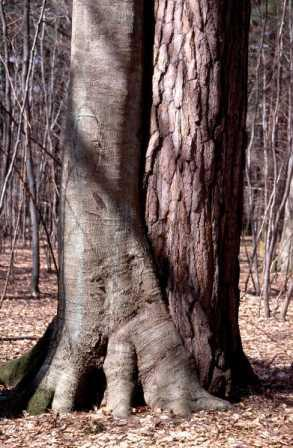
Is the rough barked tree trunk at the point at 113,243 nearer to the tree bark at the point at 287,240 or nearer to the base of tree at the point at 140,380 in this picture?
the base of tree at the point at 140,380

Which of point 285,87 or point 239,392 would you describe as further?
point 285,87

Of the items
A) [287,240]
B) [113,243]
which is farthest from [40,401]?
[287,240]

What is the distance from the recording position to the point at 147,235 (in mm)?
3352

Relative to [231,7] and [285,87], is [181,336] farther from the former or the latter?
[285,87]

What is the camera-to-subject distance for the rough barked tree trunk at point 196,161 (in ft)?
10.6

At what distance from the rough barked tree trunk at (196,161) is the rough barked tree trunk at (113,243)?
0.09m

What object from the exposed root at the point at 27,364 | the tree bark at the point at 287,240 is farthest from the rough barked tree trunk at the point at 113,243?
the tree bark at the point at 287,240

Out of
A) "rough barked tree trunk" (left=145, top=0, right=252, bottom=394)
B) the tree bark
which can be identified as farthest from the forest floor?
the tree bark

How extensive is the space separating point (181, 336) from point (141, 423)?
0.45m

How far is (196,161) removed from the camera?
10.7 feet

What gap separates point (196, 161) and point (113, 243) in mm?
552

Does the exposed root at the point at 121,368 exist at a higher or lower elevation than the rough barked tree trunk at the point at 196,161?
lower

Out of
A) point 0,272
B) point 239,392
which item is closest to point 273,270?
point 0,272

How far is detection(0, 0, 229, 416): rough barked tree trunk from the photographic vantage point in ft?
10.6
